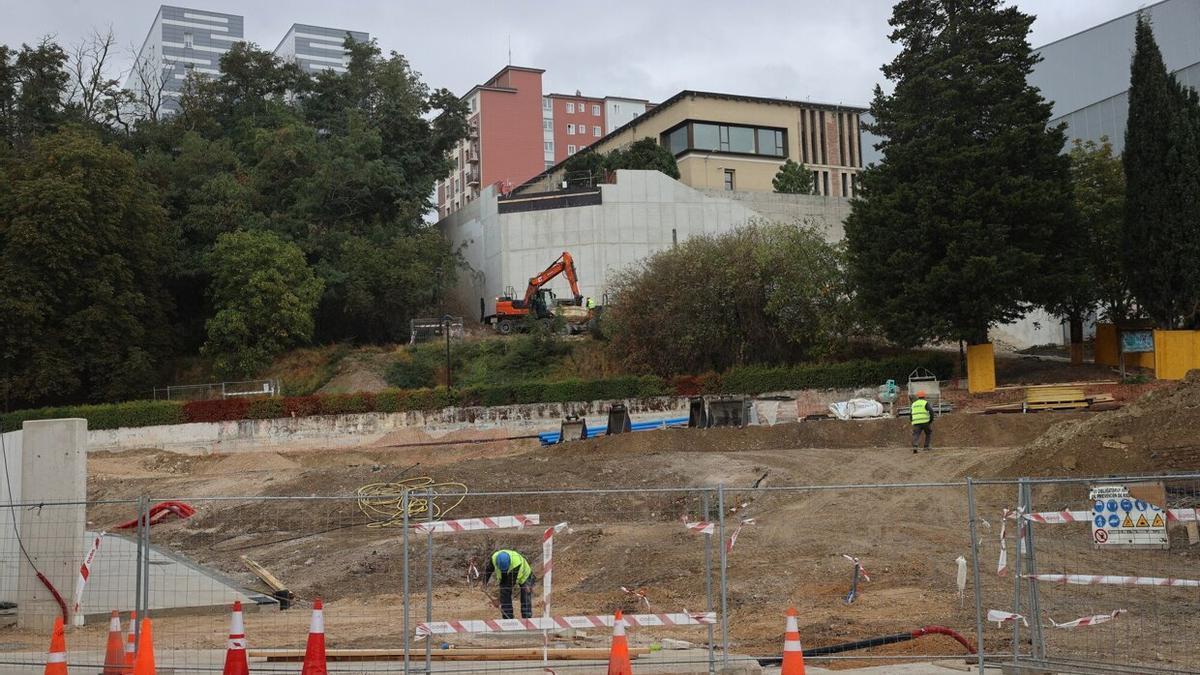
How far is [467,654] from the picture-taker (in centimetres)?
1110

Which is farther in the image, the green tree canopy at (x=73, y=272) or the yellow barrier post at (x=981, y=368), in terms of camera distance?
the green tree canopy at (x=73, y=272)

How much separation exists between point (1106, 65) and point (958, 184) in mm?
25495

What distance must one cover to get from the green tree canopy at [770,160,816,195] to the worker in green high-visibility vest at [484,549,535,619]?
4948 cm

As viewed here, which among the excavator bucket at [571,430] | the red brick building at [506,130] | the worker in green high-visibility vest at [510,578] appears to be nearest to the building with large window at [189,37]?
the red brick building at [506,130]

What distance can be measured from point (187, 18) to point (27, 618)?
5660 inches

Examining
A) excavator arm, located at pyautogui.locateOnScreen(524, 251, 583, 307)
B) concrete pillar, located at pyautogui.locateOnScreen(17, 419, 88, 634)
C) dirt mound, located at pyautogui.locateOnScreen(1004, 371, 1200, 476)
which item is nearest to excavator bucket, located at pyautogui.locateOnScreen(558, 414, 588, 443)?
excavator arm, located at pyautogui.locateOnScreen(524, 251, 583, 307)

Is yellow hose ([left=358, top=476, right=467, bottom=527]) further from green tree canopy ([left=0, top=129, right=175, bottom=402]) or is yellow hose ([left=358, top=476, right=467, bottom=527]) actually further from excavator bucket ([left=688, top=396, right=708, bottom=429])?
green tree canopy ([left=0, top=129, right=175, bottom=402])

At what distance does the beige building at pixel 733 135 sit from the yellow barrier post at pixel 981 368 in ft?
81.2

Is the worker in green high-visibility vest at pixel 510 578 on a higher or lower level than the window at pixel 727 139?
lower

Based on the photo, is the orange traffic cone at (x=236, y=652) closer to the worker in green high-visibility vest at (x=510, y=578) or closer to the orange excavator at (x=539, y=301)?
the worker in green high-visibility vest at (x=510, y=578)

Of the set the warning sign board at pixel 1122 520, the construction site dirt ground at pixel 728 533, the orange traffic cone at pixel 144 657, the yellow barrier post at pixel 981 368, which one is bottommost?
the construction site dirt ground at pixel 728 533

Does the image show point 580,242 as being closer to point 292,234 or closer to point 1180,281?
point 292,234

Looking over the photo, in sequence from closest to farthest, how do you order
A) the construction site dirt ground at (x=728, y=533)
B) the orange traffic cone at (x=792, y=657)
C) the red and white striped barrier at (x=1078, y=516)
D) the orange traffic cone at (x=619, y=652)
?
Answer: 1. the orange traffic cone at (x=792, y=657)
2. the orange traffic cone at (x=619, y=652)
3. the red and white striped barrier at (x=1078, y=516)
4. the construction site dirt ground at (x=728, y=533)

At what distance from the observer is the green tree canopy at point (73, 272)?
46.7 m
